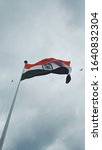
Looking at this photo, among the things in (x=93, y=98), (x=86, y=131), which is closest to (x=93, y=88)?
(x=93, y=98)

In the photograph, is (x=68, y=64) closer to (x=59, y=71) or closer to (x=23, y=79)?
(x=59, y=71)

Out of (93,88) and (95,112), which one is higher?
(93,88)

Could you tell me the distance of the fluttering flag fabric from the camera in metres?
48.6

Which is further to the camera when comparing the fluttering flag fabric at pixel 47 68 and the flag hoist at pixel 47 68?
the fluttering flag fabric at pixel 47 68

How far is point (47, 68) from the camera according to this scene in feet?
165

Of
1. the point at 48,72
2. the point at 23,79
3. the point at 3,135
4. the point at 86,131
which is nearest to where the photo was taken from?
the point at 3,135

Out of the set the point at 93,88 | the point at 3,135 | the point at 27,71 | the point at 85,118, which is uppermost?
the point at 27,71

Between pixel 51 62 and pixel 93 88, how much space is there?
1049 cm

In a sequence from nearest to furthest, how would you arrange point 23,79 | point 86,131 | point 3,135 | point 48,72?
point 3,135 → point 86,131 → point 23,79 → point 48,72

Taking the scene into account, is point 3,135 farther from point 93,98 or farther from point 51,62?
point 51,62

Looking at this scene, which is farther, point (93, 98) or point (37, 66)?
point (37, 66)

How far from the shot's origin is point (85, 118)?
39656 mm

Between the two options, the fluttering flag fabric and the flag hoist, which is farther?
the fluttering flag fabric

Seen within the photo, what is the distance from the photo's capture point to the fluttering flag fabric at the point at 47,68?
159ft
